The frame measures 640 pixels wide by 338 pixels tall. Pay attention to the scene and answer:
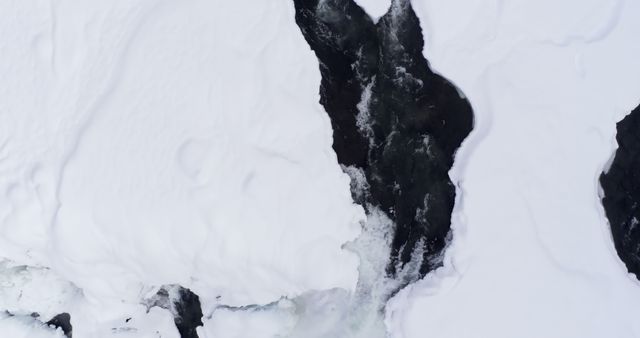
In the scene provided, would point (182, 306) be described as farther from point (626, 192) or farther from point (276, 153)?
point (626, 192)

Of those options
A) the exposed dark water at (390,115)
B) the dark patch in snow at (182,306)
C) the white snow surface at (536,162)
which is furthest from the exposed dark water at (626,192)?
the dark patch in snow at (182,306)

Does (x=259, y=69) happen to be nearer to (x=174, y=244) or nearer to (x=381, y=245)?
(x=174, y=244)

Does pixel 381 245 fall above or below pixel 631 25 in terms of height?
below

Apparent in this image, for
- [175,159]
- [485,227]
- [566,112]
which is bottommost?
[175,159]

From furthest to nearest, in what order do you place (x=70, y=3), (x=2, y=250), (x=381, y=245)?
(x=381, y=245)
(x=2, y=250)
(x=70, y=3)

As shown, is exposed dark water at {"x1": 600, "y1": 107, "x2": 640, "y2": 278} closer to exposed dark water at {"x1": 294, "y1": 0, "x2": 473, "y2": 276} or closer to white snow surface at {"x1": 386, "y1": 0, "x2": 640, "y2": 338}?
white snow surface at {"x1": 386, "y1": 0, "x2": 640, "y2": 338}

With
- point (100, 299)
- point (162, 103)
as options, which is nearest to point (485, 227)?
point (162, 103)

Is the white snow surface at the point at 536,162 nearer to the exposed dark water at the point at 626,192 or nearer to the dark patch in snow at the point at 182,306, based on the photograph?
the exposed dark water at the point at 626,192
